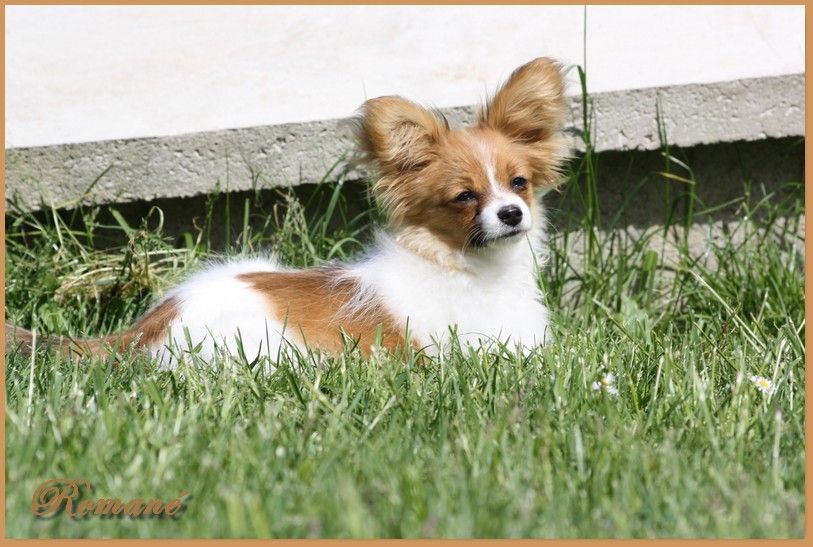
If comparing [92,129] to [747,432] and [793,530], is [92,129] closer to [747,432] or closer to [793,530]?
[747,432]

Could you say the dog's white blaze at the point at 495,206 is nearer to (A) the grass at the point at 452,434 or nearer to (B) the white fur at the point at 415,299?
(B) the white fur at the point at 415,299

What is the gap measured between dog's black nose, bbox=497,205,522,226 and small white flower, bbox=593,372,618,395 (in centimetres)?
75

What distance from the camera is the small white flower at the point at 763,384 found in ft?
9.52

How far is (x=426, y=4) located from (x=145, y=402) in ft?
9.34

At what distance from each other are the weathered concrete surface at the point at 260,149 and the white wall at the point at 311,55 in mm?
73

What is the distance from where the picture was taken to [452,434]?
2551mm

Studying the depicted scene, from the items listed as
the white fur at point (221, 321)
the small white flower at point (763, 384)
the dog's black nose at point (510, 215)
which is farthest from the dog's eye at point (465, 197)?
the small white flower at point (763, 384)

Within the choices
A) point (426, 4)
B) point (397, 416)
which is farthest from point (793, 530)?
point (426, 4)

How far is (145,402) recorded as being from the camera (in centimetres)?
272

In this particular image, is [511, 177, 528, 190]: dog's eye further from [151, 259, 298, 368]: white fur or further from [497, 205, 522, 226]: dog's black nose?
[151, 259, 298, 368]: white fur

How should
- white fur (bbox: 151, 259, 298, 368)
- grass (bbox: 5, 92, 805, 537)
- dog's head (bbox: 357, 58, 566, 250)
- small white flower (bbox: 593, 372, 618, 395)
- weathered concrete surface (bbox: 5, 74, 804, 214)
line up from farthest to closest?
weathered concrete surface (bbox: 5, 74, 804, 214) → dog's head (bbox: 357, 58, 566, 250) → white fur (bbox: 151, 259, 298, 368) → small white flower (bbox: 593, 372, 618, 395) → grass (bbox: 5, 92, 805, 537)

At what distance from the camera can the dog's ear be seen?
3730mm

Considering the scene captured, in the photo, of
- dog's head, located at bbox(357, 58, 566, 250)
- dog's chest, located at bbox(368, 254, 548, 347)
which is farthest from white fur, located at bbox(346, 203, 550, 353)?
dog's head, located at bbox(357, 58, 566, 250)

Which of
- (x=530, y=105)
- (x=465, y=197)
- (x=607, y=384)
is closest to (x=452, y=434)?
(x=607, y=384)
